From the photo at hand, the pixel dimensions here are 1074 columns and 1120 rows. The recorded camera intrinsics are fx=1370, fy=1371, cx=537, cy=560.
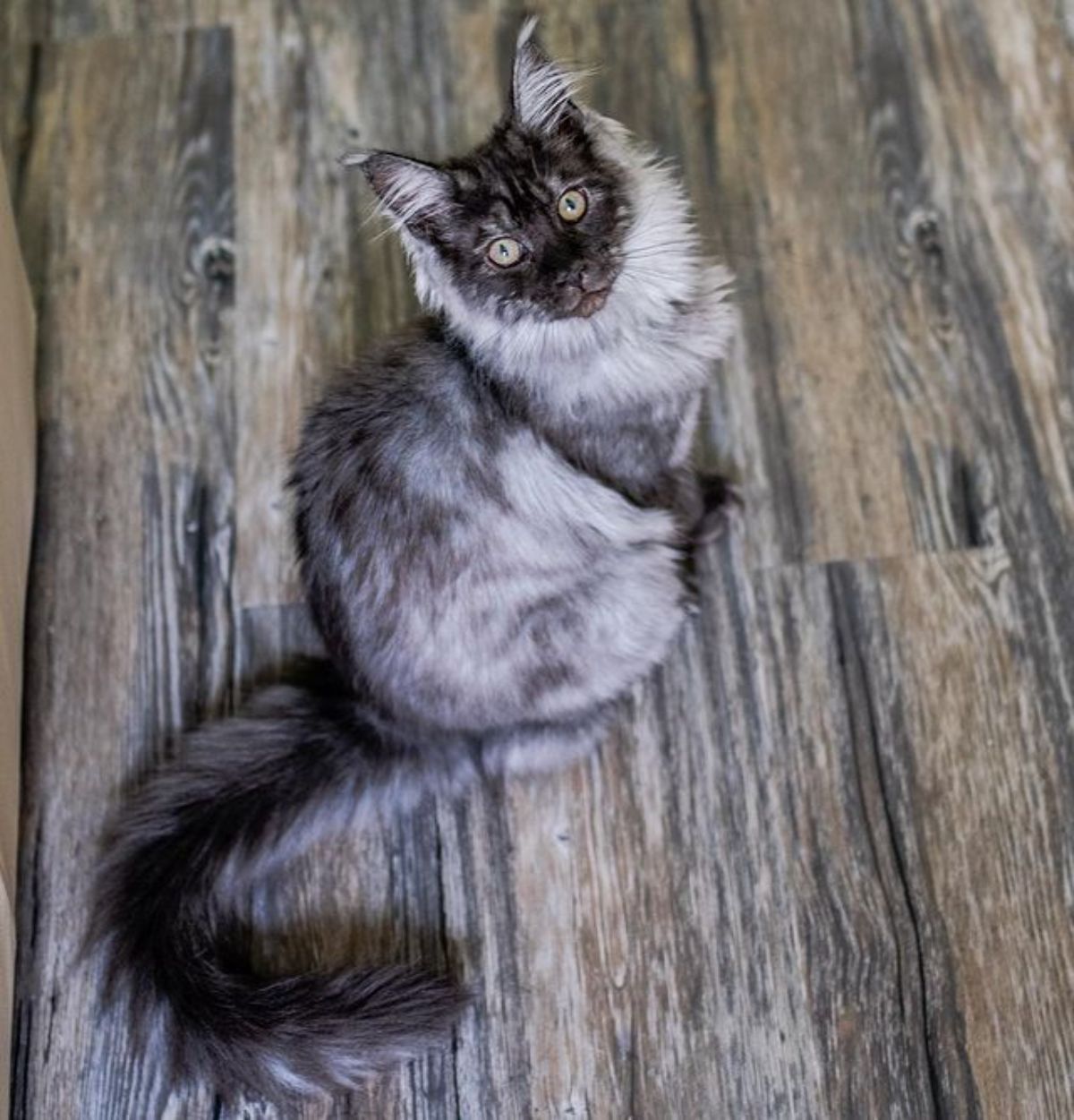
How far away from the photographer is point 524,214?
5.28 feet

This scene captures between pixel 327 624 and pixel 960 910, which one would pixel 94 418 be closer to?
pixel 327 624

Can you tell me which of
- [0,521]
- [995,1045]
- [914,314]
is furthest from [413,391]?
[995,1045]

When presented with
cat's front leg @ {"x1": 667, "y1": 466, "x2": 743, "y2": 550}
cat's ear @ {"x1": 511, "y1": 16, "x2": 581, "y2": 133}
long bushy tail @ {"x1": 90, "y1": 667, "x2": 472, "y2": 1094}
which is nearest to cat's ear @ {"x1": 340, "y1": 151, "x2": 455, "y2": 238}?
cat's ear @ {"x1": 511, "y1": 16, "x2": 581, "y2": 133}

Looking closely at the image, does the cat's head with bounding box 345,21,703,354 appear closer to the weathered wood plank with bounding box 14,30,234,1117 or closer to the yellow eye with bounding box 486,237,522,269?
the yellow eye with bounding box 486,237,522,269

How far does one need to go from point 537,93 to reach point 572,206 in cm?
15

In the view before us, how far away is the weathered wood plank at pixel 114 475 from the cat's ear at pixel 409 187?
2.23 feet

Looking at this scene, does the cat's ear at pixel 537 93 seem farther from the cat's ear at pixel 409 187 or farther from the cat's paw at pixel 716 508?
the cat's paw at pixel 716 508

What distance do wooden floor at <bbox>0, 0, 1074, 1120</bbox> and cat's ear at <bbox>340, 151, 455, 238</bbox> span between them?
2.08ft

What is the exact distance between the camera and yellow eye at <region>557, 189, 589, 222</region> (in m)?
1.62

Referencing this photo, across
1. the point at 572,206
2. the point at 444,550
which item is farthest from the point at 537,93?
the point at 444,550

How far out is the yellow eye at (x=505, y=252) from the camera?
5.31 ft

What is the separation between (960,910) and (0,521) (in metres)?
1.37

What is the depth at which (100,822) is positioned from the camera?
1.90m

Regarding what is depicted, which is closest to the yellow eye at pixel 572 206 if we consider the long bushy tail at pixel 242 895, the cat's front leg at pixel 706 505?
the cat's front leg at pixel 706 505
